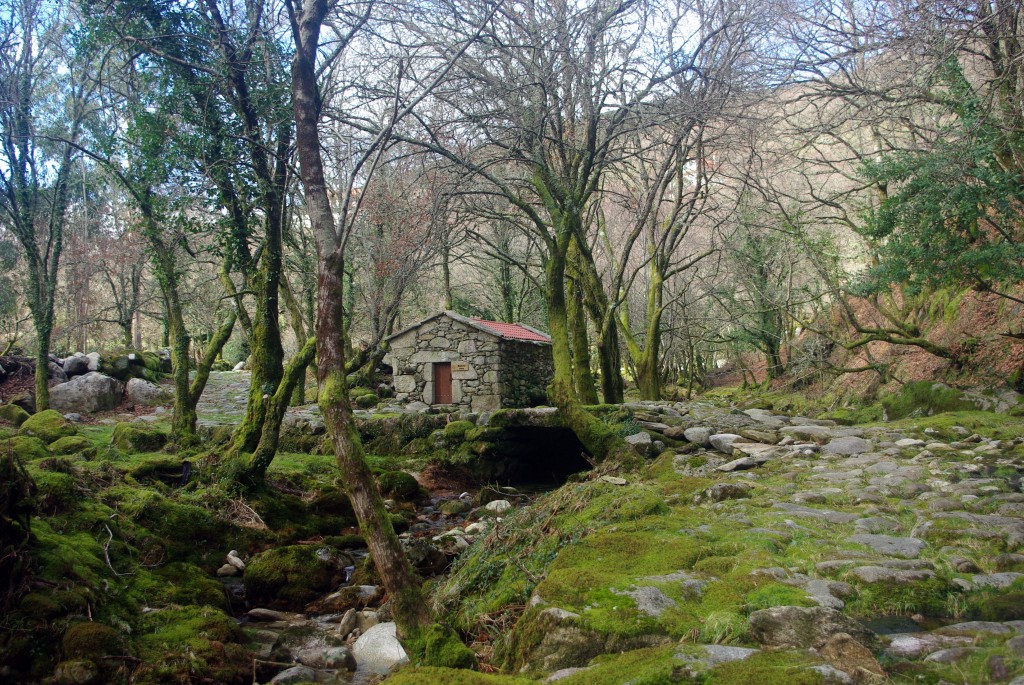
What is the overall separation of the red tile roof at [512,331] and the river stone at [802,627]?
15198mm

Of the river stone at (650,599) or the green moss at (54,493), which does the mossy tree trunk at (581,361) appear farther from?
the river stone at (650,599)

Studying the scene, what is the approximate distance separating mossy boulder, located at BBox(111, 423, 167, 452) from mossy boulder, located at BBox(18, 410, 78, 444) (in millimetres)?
710

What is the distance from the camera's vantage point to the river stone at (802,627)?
2.54 m

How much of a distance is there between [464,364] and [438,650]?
49.7 feet

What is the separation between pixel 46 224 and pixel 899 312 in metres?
20.1

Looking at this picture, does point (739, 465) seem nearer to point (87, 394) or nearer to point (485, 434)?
point (485, 434)

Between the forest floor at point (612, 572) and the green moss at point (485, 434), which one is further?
the green moss at point (485, 434)

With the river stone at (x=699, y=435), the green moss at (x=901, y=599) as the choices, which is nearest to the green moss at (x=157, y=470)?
the river stone at (x=699, y=435)

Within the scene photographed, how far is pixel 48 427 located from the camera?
10.5 m

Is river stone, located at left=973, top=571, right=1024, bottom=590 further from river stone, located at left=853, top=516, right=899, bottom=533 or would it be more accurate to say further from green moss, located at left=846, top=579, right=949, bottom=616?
river stone, located at left=853, top=516, right=899, bottom=533

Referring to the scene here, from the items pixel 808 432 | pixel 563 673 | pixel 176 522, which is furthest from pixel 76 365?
pixel 563 673

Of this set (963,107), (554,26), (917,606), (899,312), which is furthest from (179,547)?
(899,312)

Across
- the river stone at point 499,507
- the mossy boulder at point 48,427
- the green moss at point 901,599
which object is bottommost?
the river stone at point 499,507

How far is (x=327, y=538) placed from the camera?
7.57 meters
